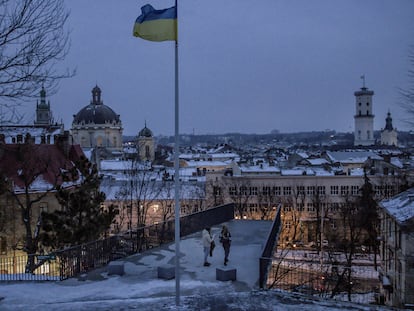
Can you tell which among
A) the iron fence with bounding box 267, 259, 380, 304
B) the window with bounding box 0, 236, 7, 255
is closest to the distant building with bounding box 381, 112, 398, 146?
the iron fence with bounding box 267, 259, 380, 304

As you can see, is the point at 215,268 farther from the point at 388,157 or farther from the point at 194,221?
the point at 388,157

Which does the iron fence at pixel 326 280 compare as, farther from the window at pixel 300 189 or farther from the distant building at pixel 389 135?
the distant building at pixel 389 135

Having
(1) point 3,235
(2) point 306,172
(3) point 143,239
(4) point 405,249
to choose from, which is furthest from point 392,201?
(2) point 306,172

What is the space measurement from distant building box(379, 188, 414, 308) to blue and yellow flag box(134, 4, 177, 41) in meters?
18.3

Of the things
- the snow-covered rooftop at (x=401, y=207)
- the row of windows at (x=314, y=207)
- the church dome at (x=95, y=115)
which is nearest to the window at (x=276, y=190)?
the row of windows at (x=314, y=207)

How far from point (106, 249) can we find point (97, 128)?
143470 millimetres

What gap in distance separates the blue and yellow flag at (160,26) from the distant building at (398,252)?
1834 cm

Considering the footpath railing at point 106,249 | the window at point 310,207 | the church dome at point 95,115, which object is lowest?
the window at point 310,207

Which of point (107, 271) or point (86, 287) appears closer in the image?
point (86, 287)

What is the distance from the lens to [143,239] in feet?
65.4

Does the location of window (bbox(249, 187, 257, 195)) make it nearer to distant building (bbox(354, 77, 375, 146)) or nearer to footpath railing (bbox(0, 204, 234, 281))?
footpath railing (bbox(0, 204, 234, 281))

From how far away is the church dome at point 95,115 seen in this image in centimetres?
15825

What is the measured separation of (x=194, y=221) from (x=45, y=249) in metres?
12.8

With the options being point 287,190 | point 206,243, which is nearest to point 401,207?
point 206,243
